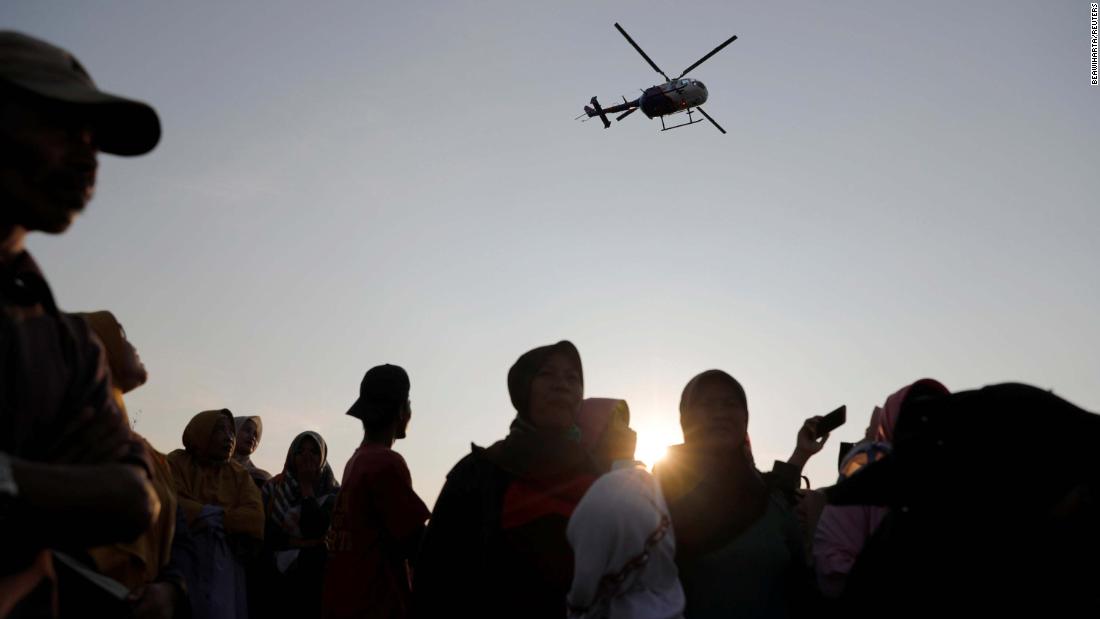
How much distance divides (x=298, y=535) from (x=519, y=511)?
254 centimetres

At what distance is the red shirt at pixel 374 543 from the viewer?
441 centimetres

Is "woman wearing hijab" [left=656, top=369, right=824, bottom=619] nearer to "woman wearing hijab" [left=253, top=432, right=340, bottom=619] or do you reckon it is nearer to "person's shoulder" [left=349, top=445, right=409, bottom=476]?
"person's shoulder" [left=349, top=445, right=409, bottom=476]

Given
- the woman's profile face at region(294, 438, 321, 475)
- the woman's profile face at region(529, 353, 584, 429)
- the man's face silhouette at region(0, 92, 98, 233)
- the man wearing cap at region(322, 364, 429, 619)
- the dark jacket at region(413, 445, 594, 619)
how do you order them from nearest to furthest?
the man's face silhouette at region(0, 92, 98, 233)
the dark jacket at region(413, 445, 594, 619)
the woman's profile face at region(529, 353, 584, 429)
the man wearing cap at region(322, 364, 429, 619)
the woman's profile face at region(294, 438, 321, 475)

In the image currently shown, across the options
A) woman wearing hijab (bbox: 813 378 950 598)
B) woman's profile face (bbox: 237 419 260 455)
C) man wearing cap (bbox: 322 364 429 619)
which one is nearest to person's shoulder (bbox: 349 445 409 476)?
man wearing cap (bbox: 322 364 429 619)

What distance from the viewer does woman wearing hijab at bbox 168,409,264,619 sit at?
16.1 ft

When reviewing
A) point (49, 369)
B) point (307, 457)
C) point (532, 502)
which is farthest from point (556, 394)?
point (307, 457)

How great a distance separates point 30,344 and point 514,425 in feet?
8.74

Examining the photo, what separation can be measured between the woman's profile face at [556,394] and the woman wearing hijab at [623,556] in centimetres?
84

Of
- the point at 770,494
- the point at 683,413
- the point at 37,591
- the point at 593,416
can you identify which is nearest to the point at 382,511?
the point at 593,416

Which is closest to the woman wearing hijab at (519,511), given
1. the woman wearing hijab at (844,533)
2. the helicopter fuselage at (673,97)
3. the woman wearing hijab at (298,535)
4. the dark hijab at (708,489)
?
the dark hijab at (708,489)

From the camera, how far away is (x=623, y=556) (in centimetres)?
299

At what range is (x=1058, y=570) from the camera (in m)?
2.33

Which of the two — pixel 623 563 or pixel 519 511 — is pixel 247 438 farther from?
pixel 623 563

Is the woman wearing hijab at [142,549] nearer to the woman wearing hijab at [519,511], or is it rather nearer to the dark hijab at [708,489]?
the woman wearing hijab at [519,511]
